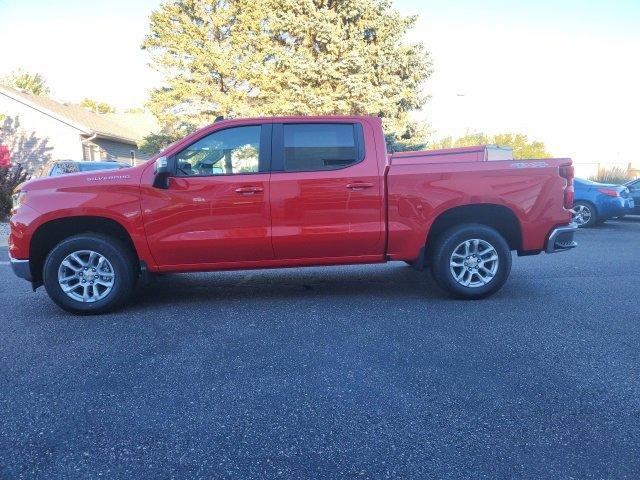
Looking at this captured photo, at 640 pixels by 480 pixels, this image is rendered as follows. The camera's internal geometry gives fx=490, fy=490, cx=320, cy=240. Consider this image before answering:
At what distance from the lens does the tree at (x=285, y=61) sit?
21.3 metres

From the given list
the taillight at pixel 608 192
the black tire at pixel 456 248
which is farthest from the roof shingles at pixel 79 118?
the black tire at pixel 456 248

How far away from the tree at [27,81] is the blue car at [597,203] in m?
57.7

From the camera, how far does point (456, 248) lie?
5.17 meters

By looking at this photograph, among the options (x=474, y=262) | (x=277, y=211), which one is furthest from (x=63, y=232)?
(x=474, y=262)

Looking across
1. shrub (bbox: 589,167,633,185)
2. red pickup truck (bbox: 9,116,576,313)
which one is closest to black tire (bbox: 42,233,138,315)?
red pickup truck (bbox: 9,116,576,313)

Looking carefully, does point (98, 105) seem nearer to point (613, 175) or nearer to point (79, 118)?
point (79, 118)

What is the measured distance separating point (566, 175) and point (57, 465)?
5161 mm

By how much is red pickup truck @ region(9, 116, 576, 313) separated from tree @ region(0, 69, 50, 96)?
58.6 m

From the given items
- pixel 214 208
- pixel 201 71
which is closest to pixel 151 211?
pixel 214 208

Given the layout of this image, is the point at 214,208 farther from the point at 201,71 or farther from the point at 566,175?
the point at 201,71

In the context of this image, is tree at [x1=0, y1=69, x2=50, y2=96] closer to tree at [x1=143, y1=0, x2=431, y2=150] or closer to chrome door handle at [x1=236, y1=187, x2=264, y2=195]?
tree at [x1=143, y1=0, x2=431, y2=150]

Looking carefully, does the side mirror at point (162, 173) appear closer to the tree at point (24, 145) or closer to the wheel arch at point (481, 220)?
the wheel arch at point (481, 220)

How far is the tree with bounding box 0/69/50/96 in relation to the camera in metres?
54.7

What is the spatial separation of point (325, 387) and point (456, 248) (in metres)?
2.58
